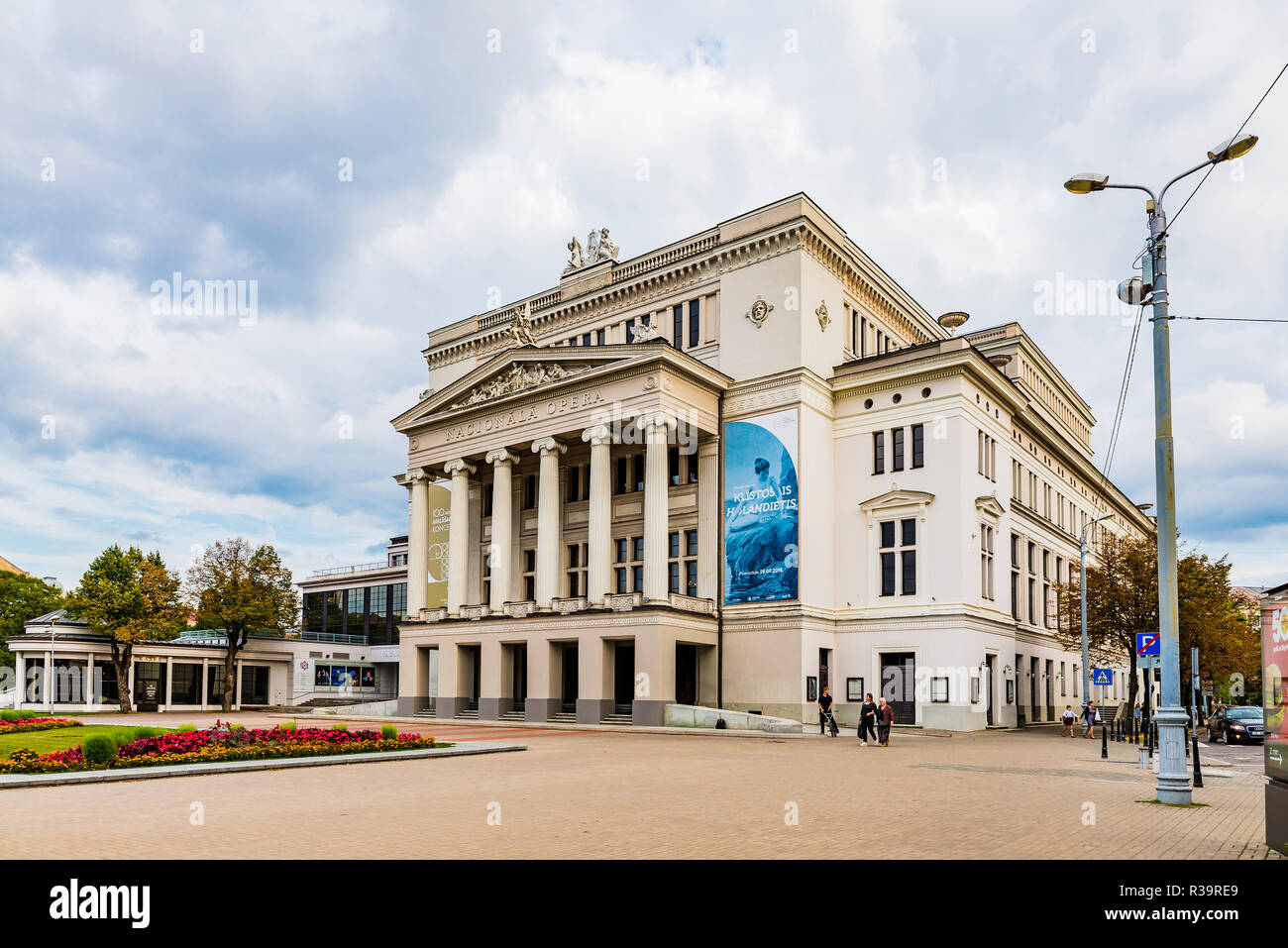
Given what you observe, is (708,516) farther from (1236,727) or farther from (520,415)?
(1236,727)

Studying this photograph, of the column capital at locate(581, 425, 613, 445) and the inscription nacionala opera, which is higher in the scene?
the inscription nacionala opera

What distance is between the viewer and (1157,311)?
19.0 m

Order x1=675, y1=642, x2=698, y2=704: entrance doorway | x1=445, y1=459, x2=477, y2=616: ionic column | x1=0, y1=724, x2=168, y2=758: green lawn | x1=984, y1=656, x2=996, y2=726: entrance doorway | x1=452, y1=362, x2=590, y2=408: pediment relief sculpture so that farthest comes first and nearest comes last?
x1=445, y1=459, x2=477, y2=616: ionic column → x1=452, y1=362, x2=590, y2=408: pediment relief sculpture → x1=675, y1=642, x2=698, y2=704: entrance doorway → x1=984, y1=656, x2=996, y2=726: entrance doorway → x1=0, y1=724, x2=168, y2=758: green lawn

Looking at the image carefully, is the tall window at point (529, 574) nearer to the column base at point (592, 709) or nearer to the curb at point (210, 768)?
the column base at point (592, 709)

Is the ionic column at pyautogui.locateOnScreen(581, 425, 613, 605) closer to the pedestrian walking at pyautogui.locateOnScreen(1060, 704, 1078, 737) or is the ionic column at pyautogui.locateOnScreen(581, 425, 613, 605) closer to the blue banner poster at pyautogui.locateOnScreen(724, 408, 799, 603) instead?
the blue banner poster at pyautogui.locateOnScreen(724, 408, 799, 603)

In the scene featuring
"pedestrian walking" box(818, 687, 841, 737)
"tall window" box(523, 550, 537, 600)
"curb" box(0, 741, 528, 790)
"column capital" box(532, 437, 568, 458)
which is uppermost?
"column capital" box(532, 437, 568, 458)

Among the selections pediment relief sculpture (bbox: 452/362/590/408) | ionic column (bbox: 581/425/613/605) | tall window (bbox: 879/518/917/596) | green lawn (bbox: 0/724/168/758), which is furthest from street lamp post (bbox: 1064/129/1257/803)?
pediment relief sculpture (bbox: 452/362/590/408)

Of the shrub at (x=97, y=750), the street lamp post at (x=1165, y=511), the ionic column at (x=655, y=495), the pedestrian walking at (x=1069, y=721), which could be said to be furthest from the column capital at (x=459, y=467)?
the street lamp post at (x=1165, y=511)

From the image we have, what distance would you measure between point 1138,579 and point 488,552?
3534 cm

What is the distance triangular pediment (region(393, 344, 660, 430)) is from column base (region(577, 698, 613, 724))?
631 inches

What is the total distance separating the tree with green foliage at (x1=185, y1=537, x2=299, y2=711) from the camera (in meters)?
72.9

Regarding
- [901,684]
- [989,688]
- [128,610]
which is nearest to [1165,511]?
[901,684]

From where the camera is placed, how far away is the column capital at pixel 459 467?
58500mm
